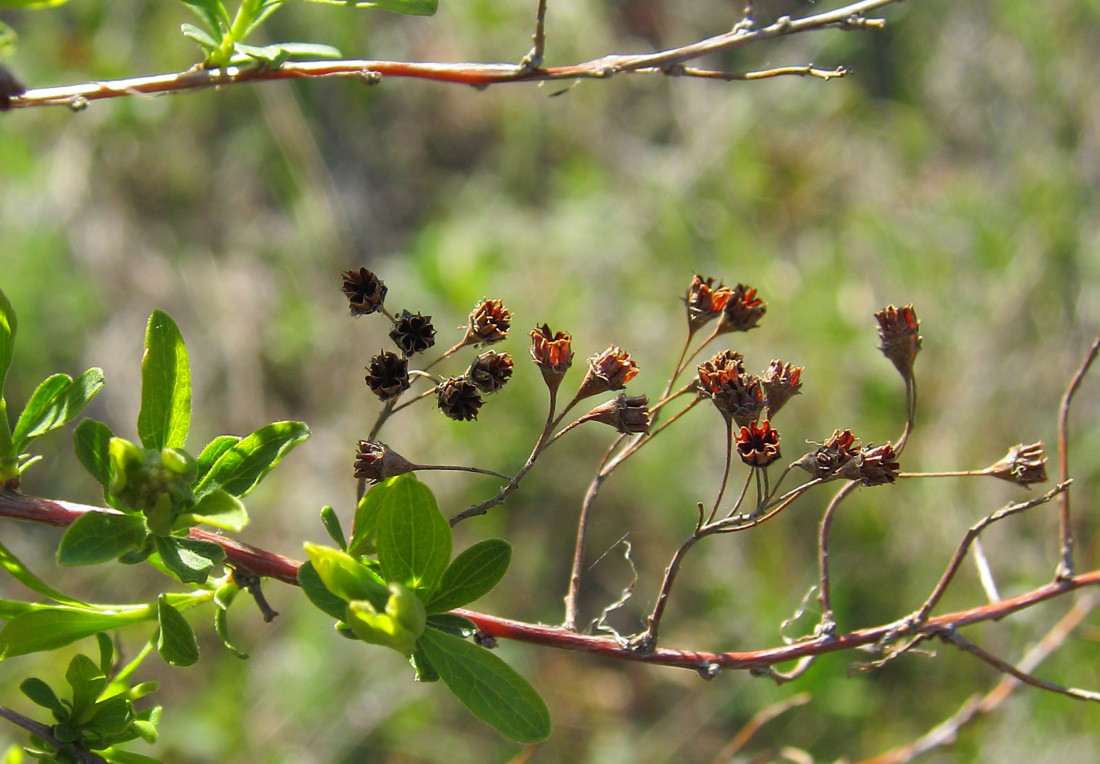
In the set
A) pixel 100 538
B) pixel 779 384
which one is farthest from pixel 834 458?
pixel 100 538

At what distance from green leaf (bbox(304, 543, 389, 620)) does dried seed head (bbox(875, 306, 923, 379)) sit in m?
0.97

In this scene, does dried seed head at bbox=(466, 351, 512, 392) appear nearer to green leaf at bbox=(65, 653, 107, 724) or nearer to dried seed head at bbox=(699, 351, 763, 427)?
dried seed head at bbox=(699, 351, 763, 427)

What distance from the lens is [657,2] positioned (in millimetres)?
6840

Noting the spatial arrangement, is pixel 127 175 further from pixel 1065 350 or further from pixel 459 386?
pixel 1065 350

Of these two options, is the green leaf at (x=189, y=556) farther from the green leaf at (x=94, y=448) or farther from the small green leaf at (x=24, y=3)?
the small green leaf at (x=24, y=3)

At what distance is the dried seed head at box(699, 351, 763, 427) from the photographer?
1319 mm

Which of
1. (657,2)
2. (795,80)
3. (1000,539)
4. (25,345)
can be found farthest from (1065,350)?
(25,345)

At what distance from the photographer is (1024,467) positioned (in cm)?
146

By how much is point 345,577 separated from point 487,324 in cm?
51

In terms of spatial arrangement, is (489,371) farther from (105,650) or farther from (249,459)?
(105,650)

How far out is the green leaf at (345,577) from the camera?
105 centimetres

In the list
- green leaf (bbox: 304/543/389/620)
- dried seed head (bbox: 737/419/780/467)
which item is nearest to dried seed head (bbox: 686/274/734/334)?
dried seed head (bbox: 737/419/780/467)

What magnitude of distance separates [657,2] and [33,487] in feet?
18.7

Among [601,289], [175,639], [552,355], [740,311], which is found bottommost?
[175,639]
